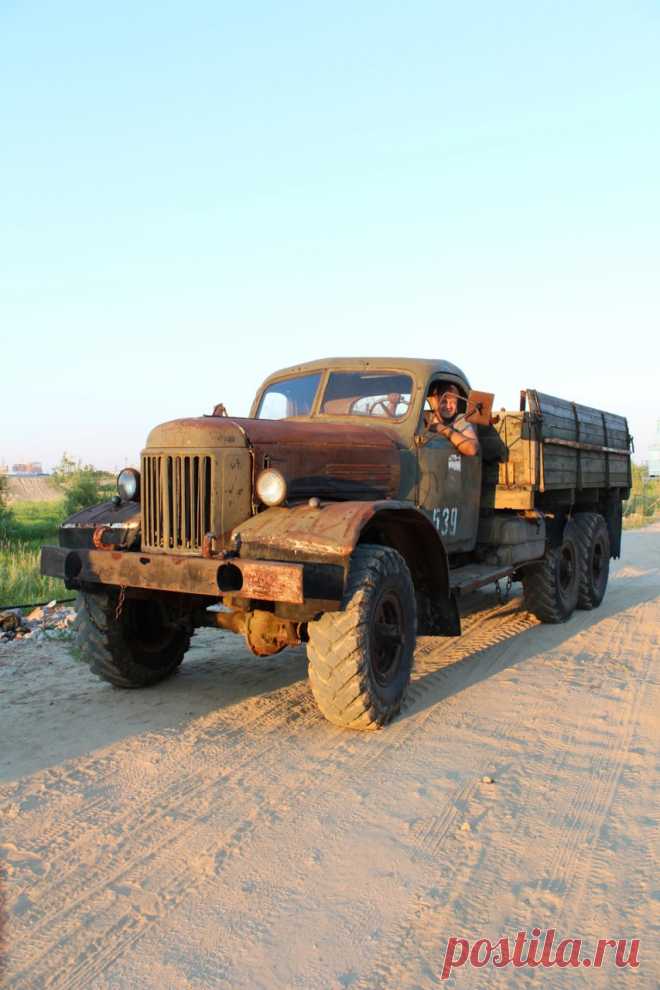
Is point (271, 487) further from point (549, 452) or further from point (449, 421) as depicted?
point (549, 452)

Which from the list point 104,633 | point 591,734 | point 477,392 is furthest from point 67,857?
point 477,392

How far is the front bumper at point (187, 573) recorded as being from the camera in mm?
3871

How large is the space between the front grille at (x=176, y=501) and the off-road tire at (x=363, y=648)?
2.85ft

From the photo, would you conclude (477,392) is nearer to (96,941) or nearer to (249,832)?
(249,832)

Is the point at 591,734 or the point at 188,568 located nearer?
the point at 188,568

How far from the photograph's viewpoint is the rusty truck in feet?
13.6

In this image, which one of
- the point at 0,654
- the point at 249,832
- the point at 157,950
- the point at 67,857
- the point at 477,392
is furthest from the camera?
the point at 0,654

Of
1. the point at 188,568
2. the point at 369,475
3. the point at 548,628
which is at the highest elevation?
the point at 369,475

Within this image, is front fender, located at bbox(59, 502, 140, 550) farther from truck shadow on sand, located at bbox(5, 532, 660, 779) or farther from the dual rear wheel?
the dual rear wheel

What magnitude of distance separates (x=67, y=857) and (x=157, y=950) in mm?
743

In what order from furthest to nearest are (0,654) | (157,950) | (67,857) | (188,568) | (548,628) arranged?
(548,628) → (0,654) → (188,568) → (67,857) → (157,950)

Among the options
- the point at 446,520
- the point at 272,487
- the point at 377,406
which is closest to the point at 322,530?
the point at 272,487

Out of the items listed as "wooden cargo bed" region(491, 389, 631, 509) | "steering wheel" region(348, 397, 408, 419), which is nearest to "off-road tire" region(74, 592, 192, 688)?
"steering wheel" region(348, 397, 408, 419)

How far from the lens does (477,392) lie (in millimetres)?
5820
